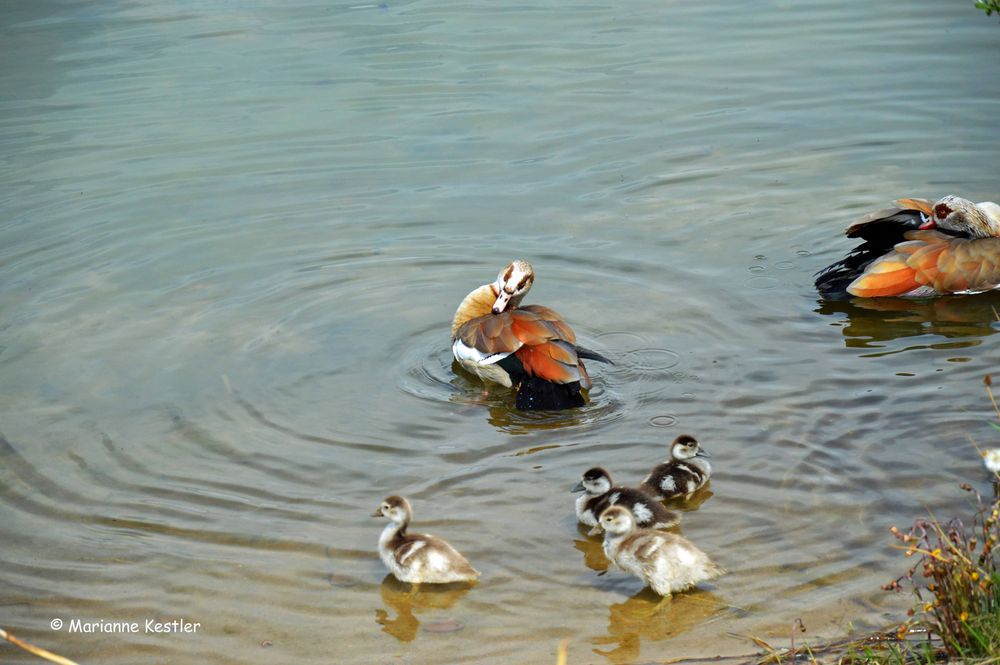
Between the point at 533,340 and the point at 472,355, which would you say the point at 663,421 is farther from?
the point at 472,355

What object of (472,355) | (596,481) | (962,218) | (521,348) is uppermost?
(962,218)

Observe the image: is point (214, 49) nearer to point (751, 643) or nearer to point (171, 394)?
point (171, 394)

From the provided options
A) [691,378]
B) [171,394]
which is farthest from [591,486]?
[171,394]

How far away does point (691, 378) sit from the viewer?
25.9ft

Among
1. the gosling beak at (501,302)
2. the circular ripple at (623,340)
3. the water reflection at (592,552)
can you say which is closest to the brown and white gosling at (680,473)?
the water reflection at (592,552)

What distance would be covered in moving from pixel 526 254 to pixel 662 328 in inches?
71.9

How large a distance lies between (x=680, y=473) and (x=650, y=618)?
44.0 inches

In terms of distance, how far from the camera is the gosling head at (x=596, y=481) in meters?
6.22

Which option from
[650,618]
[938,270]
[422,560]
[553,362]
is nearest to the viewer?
[650,618]

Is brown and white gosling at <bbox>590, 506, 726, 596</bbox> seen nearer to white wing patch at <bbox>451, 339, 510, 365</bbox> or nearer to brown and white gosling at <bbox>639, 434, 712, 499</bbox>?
brown and white gosling at <bbox>639, 434, 712, 499</bbox>

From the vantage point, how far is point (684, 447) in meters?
6.50

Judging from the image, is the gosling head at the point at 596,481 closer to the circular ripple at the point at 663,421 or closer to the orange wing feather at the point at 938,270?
the circular ripple at the point at 663,421

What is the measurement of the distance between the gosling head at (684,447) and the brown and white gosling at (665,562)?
0.85 m

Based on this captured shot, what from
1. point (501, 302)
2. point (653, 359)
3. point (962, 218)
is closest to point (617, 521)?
point (653, 359)
